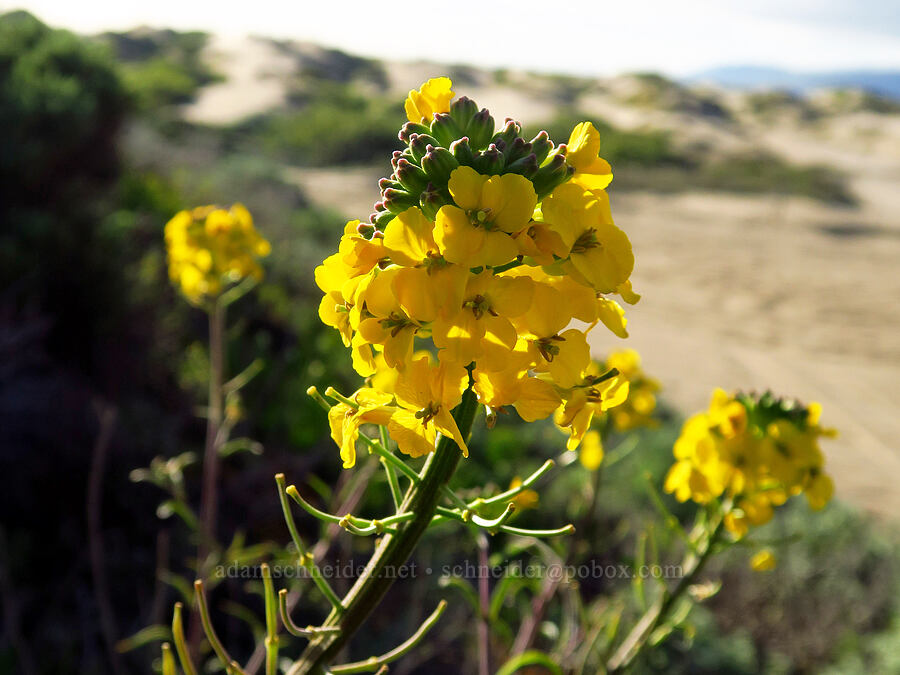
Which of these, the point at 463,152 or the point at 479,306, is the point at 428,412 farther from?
the point at 463,152

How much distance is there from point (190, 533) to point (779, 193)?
82.7ft

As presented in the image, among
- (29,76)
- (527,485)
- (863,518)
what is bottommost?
(863,518)

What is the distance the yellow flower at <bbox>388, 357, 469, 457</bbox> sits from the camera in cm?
101

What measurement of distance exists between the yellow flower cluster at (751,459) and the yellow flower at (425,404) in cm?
123

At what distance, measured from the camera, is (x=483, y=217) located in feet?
3.32

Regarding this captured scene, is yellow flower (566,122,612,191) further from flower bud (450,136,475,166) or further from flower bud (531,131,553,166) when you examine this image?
flower bud (450,136,475,166)

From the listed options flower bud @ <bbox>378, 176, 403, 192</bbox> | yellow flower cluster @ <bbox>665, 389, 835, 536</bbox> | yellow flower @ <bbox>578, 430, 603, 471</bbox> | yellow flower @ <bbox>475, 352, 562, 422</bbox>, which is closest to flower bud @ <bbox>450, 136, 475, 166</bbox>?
flower bud @ <bbox>378, 176, 403, 192</bbox>

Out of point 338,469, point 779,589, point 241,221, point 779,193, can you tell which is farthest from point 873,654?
point 779,193

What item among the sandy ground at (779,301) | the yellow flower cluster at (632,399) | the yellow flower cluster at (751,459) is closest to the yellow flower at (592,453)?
the yellow flower cluster at (632,399)

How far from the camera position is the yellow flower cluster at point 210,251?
2852mm

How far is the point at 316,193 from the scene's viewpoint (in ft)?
63.2

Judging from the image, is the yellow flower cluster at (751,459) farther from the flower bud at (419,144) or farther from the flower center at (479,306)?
the flower bud at (419,144)

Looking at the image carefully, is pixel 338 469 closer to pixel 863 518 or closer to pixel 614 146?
pixel 863 518

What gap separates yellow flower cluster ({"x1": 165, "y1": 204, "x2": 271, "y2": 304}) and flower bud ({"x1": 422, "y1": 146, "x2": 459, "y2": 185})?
6.43ft
